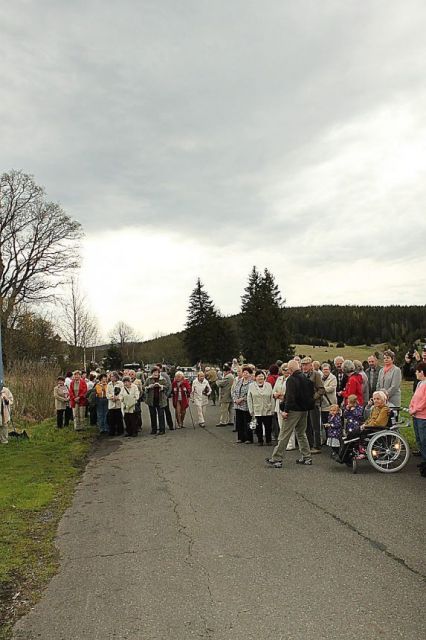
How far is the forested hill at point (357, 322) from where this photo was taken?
4006 inches

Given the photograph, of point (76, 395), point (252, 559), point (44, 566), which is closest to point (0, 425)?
point (76, 395)

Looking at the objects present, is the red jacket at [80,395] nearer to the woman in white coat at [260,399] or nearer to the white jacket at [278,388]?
the woman in white coat at [260,399]

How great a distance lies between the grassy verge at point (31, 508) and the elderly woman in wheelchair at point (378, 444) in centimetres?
487

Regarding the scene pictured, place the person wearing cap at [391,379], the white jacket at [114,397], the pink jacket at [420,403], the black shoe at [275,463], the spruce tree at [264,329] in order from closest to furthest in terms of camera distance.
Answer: the pink jacket at [420,403] → the black shoe at [275,463] → the person wearing cap at [391,379] → the white jacket at [114,397] → the spruce tree at [264,329]

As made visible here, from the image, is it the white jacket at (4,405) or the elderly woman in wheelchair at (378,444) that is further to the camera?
the white jacket at (4,405)

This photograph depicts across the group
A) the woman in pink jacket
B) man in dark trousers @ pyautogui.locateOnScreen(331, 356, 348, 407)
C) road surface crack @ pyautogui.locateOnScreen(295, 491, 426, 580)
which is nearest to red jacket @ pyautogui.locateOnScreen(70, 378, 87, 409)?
man in dark trousers @ pyautogui.locateOnScreen(331, 356, 348, 407)

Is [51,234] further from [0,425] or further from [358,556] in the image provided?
[358,556]

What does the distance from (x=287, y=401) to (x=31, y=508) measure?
16.2 ft

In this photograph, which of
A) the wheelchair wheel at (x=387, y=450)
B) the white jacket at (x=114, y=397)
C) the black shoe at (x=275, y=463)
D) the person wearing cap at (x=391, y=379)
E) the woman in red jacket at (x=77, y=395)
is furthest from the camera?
the woman in red jacket at (x=77, y=395)

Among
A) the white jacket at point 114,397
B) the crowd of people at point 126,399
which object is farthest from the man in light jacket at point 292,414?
the white jacket at point 114,397

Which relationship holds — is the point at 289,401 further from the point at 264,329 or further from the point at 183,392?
the point at 264,329

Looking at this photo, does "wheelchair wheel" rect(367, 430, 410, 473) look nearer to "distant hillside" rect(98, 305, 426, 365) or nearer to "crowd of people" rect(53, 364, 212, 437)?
"crowd of people" rect(53, 364, 212, 437)

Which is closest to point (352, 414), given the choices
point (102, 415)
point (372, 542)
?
point (372, 542)

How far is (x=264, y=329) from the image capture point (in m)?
69.1
